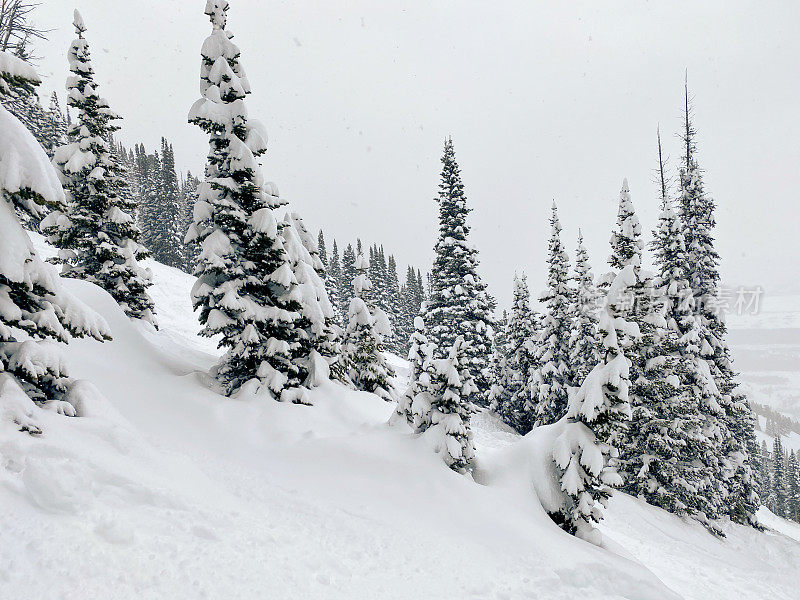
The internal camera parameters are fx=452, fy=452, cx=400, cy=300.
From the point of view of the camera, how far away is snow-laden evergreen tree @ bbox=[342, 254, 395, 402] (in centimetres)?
1788

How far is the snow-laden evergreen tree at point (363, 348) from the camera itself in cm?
1788

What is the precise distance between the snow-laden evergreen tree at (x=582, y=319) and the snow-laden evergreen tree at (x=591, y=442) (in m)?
15.4

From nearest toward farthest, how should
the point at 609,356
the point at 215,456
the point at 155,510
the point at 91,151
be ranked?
the point at 155,510 → the point at 215,456 → the point at 609,356 → the point at 91,151

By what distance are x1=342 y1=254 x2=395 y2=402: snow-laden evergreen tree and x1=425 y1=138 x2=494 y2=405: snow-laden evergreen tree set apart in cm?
770

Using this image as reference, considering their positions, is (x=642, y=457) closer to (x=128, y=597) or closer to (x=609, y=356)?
(x=609, y=356)

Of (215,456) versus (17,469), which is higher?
(17,469)

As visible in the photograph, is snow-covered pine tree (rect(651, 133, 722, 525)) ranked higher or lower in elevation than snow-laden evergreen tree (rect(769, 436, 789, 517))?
higher

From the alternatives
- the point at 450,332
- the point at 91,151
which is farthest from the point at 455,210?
the point at 91,151

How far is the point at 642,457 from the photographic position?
2058 cm

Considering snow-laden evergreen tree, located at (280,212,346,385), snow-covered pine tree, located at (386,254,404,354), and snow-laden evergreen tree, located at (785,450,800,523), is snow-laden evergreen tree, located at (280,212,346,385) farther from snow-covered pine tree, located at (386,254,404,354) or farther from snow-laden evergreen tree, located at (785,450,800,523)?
snow-laden evergreen tree, located at (785,450,800,523)

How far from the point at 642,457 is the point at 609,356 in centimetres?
1217

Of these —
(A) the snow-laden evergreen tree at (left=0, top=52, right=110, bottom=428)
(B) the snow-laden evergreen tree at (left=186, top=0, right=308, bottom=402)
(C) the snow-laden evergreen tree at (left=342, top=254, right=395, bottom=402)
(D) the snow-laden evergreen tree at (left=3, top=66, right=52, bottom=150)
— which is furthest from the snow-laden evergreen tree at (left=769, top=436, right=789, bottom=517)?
(D) the snow-laden evergreen tree at (left=3, top=66, right=52, bottom=150)

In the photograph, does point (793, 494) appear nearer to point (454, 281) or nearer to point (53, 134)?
point (454, 281)

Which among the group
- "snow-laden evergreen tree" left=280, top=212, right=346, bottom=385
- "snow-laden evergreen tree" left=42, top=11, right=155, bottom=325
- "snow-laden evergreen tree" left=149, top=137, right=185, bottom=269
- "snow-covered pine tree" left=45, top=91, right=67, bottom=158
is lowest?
"snow-laden evergreen tree" left=280, top=212, right=346, bottom=385
